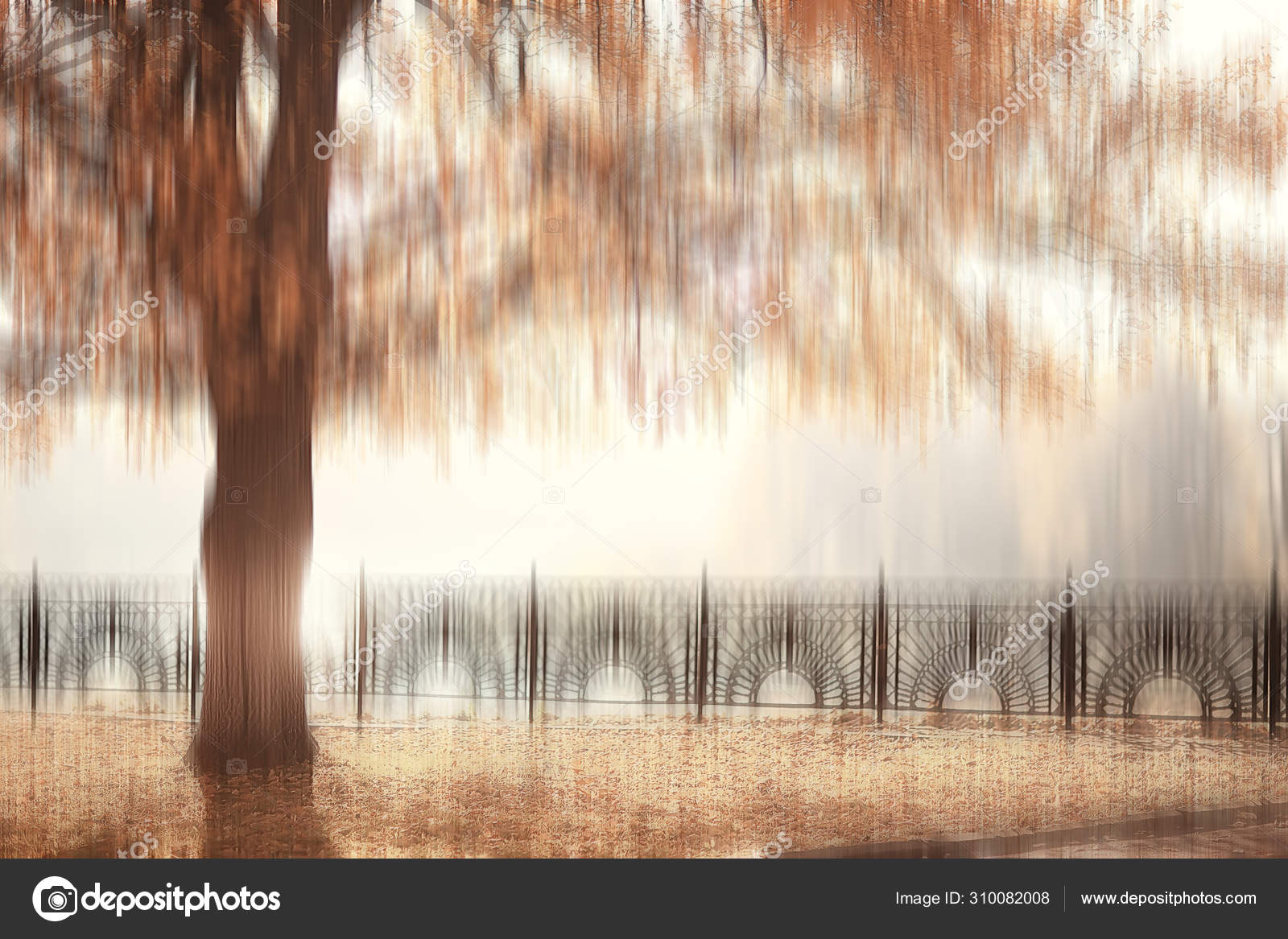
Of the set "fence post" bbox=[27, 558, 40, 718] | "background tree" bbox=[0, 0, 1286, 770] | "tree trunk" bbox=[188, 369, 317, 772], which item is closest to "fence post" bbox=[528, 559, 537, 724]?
"background tree" bbox=[0, 0, 1286, 770]

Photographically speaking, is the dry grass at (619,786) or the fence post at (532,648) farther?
the fence post at (532,648)

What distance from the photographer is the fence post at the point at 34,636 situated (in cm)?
294

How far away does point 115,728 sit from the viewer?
2941 mm

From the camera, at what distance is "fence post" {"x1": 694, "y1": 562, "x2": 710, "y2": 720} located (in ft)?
9.50

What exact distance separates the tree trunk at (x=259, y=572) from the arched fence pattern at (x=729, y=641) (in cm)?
12

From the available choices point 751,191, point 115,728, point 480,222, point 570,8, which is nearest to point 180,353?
point 480,222

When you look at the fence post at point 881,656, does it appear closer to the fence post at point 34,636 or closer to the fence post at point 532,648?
the fence post at point 532,648

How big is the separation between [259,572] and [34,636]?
90 centimetres

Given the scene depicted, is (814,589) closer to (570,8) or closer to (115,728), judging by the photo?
(570,8)

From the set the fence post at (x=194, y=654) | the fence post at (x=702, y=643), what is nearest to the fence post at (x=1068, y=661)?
the fence post at (x=702, y=643)

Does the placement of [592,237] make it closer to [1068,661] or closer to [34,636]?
[1068,661]

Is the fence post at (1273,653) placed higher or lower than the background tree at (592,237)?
lower

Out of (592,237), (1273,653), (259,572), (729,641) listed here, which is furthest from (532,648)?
(1273,653)
